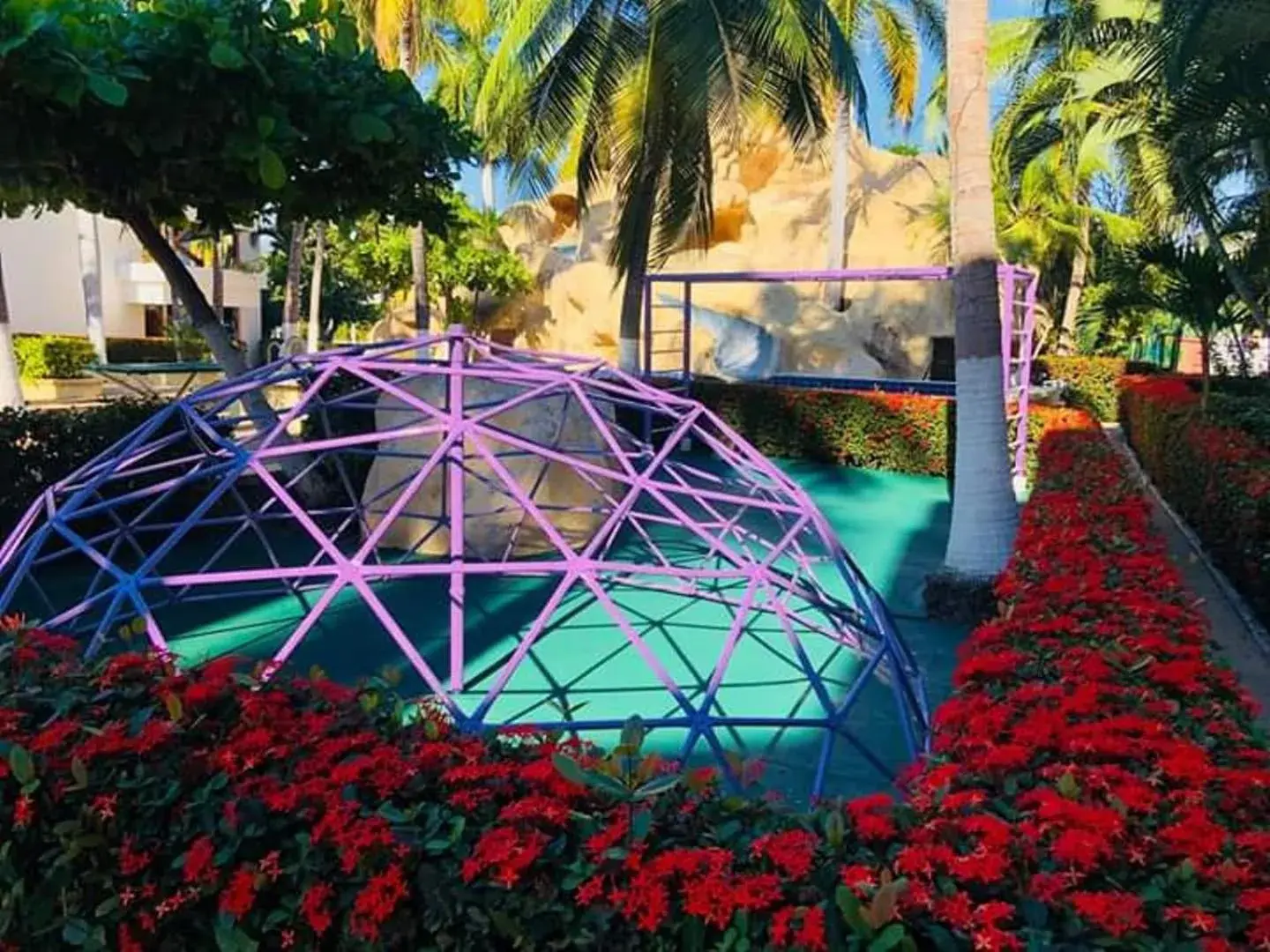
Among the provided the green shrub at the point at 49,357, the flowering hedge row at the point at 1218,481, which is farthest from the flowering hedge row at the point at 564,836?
the green shrub at the point at 49,357

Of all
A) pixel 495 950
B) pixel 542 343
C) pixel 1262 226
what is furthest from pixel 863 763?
pixel 542 343

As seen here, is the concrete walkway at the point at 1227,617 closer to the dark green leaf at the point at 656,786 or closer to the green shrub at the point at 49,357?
the dark green leaf at the point at 656,786

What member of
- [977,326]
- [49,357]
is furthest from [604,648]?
[49,357]

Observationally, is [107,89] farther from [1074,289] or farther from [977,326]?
[1074,289]

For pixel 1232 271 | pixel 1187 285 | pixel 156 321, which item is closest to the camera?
pixel 1187 285

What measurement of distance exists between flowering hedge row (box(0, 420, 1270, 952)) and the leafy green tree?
163 inches

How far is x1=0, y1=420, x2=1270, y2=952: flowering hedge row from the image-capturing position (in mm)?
1774

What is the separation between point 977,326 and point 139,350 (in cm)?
2533

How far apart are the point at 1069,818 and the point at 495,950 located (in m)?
1.13

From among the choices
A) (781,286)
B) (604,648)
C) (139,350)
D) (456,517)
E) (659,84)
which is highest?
(659,84)

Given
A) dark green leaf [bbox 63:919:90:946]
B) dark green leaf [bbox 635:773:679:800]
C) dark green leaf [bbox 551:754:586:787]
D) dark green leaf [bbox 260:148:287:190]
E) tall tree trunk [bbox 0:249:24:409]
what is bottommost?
dark green leaf [bbox 63:919:90:946]

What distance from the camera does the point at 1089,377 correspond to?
2169cm

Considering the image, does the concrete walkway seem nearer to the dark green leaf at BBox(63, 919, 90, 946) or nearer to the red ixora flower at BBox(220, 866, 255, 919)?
the red ixora flower at BBox(220, 866, 255, 919)

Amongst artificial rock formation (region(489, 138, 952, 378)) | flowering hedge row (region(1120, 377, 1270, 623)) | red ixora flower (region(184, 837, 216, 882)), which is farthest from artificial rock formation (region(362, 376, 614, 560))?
artificial rock formation (region(489, 138, 952, 378))
